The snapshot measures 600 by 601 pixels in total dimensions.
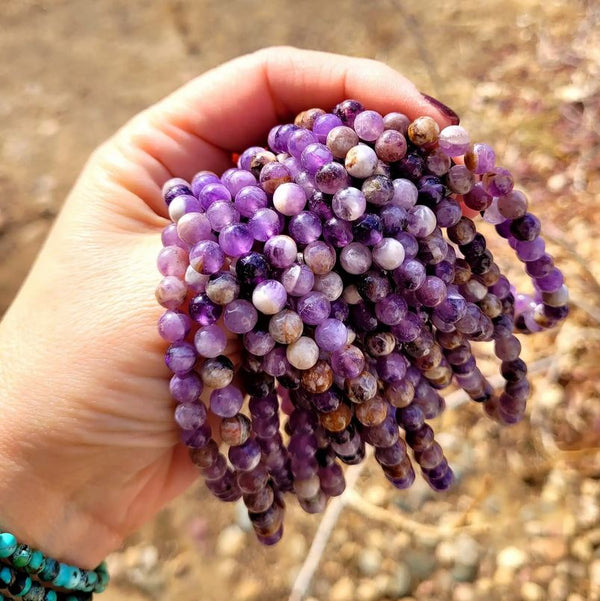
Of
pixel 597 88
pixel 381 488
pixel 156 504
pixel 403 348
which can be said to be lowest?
pixel 381 488

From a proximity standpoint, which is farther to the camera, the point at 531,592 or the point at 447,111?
the point at 531,592

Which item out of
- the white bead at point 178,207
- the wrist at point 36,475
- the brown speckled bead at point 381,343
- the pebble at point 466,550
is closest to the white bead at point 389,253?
the brown speckled bead at point 381,343

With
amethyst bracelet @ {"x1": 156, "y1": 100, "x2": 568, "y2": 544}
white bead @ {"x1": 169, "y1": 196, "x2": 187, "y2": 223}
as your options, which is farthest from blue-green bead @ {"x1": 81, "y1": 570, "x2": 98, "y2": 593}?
white bead @ {"x1": 169, "y1": 196, "x2": 187, "y2": 223}

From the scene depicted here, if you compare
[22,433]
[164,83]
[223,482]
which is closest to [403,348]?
[223,482]

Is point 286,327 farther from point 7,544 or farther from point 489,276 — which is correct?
point 7,544

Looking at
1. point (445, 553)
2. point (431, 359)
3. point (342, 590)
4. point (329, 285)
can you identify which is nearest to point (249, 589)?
point (342, 590)

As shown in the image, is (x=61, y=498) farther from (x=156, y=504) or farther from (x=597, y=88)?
(x=597, y=88)

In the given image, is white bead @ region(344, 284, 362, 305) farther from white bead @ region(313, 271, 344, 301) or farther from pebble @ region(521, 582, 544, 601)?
pebble @ region(521, 582, 544, 601)
